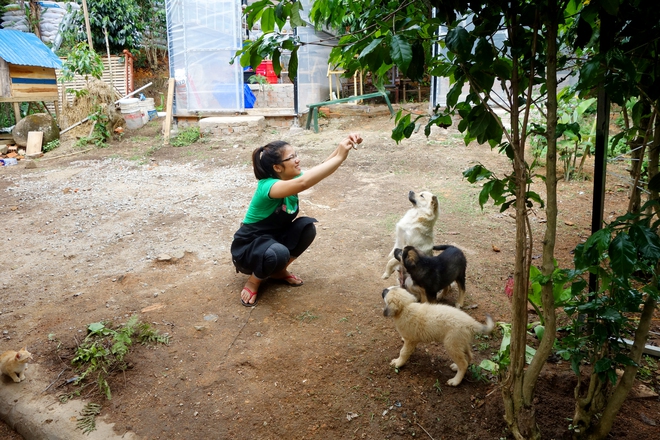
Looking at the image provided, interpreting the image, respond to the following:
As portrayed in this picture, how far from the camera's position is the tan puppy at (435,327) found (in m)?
3.00

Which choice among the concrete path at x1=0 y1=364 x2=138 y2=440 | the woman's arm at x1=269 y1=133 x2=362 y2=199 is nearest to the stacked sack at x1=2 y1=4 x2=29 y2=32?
the concrete path at x1=0 y1=364 x2=138 y2=440

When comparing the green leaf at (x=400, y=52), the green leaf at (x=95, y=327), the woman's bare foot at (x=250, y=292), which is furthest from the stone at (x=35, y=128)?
the green leaf at (x=400, y=52)

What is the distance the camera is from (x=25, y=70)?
46.5 feet

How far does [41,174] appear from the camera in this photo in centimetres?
1049

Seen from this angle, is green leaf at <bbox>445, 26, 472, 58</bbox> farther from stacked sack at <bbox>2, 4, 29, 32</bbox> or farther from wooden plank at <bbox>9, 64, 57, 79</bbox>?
stacked sack at <bbox>2, 4, 29, 32</bbox>

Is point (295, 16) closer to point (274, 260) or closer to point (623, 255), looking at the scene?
point (623, 255)

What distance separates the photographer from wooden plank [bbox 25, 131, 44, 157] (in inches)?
511

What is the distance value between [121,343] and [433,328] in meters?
2.20

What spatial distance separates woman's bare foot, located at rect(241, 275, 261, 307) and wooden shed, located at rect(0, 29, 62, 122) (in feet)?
41.9

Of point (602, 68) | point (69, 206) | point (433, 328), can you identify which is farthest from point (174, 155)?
point (602, 68)

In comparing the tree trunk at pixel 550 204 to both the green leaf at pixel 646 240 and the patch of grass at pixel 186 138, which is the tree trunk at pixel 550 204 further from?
the patch of grass at pixel 186 138

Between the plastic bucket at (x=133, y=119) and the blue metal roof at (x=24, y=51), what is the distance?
286cm

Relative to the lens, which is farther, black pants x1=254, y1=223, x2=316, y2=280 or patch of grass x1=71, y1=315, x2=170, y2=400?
black pants x1=254, y1=223, x2=316, y2=280

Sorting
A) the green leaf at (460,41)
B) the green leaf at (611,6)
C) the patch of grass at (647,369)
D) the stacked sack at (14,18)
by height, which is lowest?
the patch of grass at (647,369)
